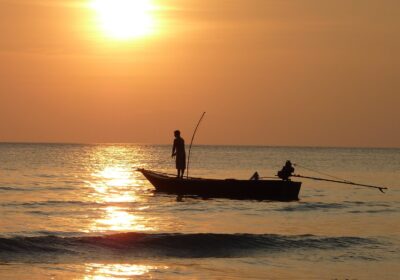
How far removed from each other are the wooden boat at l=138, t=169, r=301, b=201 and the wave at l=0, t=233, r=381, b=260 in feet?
28.2

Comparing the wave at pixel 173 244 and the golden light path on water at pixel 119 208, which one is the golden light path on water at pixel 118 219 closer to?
the golden light path on water at pixel 119 208

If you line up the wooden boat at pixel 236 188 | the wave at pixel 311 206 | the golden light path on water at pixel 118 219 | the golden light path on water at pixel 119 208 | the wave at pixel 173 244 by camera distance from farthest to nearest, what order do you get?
the wooden boat at pixel 236 188, the wave at pixel 311 206, the golden light path on water at pixel 119 208, the wave at pixel 173 244, the golden light path on water at pixel 118 219

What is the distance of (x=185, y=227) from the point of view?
22.9 m

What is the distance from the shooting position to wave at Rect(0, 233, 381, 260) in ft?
62.7

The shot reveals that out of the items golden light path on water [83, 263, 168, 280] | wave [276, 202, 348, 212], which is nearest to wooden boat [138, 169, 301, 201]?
wave [276, 202, 348, 212]

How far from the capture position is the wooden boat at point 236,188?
2981 centimetres

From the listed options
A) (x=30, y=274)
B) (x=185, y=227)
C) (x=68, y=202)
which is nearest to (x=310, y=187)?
(x=68, y=202)

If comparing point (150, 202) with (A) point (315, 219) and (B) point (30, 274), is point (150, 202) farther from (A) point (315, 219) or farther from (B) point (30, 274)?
(B) point (30, 274)

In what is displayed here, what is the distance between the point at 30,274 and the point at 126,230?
6.24 meters

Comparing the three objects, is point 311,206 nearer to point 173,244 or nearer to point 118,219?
point 118,219

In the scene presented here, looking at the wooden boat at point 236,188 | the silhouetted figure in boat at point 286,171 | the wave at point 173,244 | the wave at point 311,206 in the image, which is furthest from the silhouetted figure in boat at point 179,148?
the wave at point 173,244

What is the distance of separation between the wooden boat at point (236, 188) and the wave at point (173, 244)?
28.2ft

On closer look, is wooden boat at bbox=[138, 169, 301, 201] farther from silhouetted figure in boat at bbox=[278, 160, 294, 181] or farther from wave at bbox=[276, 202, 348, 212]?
wave at bbox=[276, 202, 348, 212]

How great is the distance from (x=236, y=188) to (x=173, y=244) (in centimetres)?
1052
